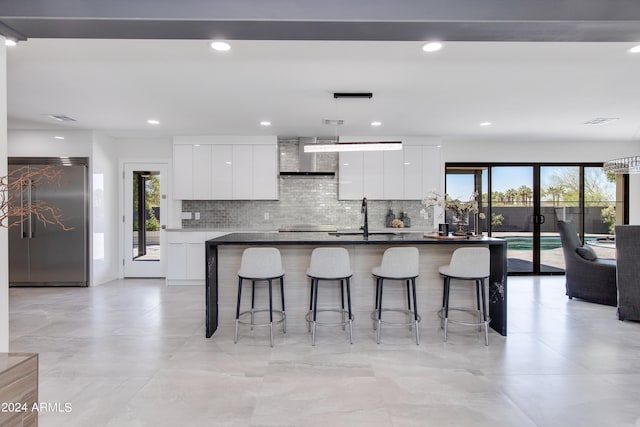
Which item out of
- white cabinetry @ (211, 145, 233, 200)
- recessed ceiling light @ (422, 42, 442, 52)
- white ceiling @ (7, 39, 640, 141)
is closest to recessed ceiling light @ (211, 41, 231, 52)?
white ceiling @ (7, 39, 640, 141)

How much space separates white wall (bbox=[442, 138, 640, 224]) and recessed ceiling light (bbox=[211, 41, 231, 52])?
4969 millimetres

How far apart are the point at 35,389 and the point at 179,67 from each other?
2.58 metres

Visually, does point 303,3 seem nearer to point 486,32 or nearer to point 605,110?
point 486,32

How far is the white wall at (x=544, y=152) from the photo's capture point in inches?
263

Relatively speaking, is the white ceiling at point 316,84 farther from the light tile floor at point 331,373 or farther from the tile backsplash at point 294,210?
the light tile floor at point 331,373

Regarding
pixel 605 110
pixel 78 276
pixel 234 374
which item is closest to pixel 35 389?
pixel 234 374

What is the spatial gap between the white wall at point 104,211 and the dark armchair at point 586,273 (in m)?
7.20

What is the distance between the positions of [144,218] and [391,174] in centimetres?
451

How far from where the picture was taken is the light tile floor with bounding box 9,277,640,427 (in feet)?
7.30

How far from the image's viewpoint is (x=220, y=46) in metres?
2.73

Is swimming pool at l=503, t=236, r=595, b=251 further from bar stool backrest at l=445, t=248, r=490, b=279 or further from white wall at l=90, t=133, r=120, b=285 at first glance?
white wall at l=90, t=133, r=120, b=285

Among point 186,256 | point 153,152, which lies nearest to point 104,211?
point 153,152

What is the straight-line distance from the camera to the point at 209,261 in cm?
349

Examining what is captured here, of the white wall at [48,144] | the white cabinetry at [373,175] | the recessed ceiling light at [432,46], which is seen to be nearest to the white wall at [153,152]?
the white wall at [48,144]
